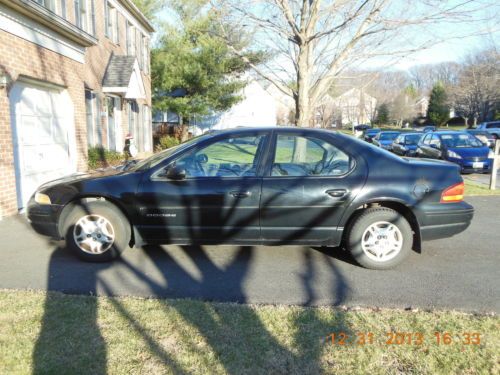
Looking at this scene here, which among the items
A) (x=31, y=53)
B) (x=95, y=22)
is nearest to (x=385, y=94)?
(x=95, y=22)

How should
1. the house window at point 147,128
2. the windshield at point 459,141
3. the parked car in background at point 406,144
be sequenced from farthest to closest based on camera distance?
the house window at point 147,128 < the parked car in background at point 406,144 < the windshield at point 459,141

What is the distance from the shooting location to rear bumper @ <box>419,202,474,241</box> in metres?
4.24

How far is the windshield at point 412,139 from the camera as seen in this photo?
18312 millimetres

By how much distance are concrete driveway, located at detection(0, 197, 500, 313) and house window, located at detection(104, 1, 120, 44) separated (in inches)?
448

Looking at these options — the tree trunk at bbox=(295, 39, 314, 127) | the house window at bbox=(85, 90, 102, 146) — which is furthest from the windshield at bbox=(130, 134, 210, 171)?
the house window at bbox=(85, 90, 102, 146)

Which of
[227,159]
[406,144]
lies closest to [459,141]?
[406,144]

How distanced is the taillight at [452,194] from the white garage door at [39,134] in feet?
22.5

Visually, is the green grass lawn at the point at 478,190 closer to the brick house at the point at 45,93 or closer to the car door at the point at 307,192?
the car door at the point at 307,192

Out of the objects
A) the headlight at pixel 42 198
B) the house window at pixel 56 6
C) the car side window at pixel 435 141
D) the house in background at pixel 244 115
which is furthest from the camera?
the house in background at pixel 244 115

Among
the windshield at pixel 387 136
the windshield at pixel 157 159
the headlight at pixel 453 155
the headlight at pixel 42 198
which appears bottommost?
the headlight at pixel 42 198

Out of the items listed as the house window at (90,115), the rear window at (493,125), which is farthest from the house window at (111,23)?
the rear window at (493,125)

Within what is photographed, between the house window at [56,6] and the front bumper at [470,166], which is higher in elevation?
the house window at [56,6]

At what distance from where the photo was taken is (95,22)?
12922mm

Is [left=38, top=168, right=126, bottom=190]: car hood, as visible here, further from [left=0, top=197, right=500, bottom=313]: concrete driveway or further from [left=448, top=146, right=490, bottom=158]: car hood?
[left=448, top=146, right=490, bottom=158]: car hood
